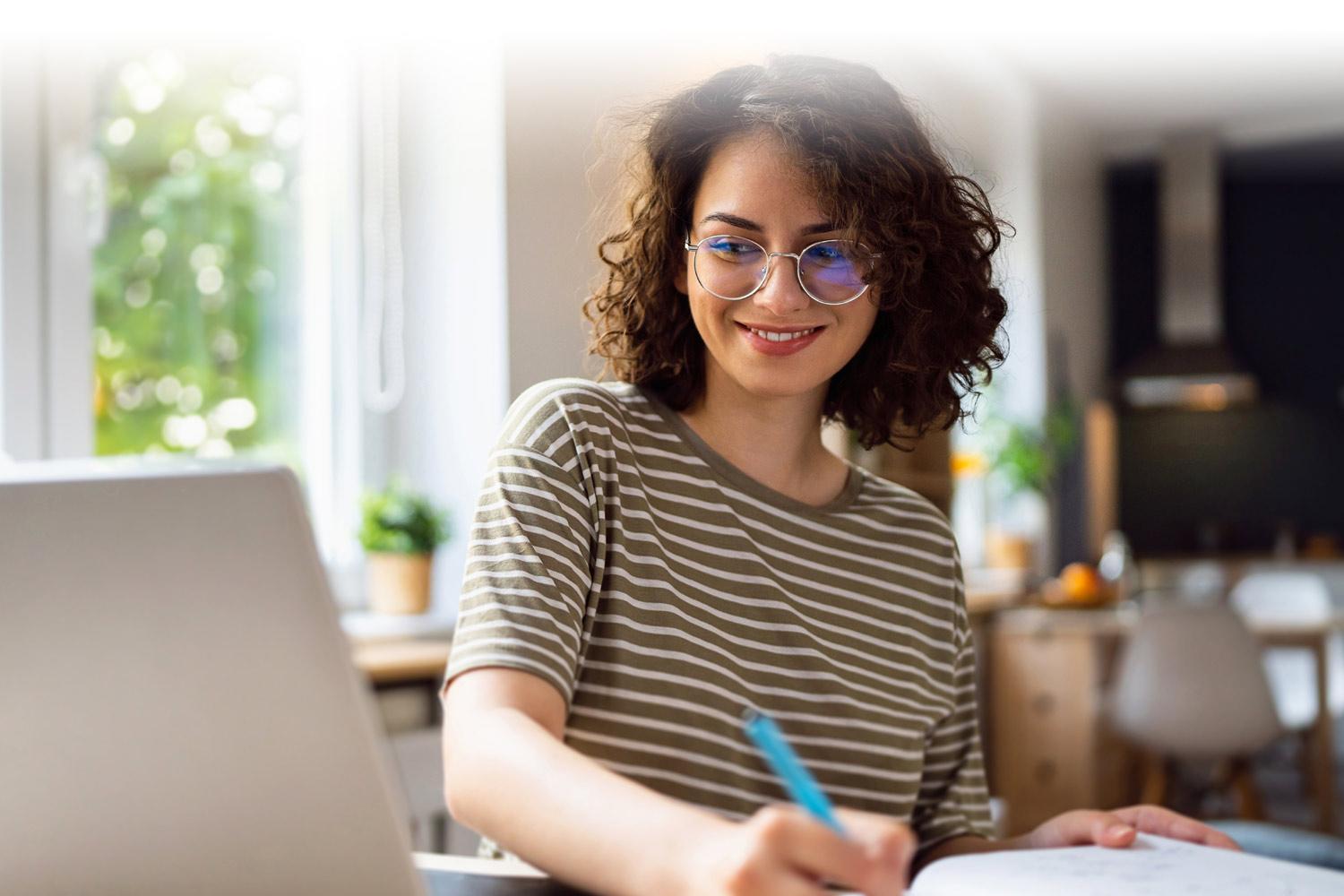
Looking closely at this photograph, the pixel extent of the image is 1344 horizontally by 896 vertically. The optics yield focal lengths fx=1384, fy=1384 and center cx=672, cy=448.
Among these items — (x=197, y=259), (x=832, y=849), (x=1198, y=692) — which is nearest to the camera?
(x=832, y=849)

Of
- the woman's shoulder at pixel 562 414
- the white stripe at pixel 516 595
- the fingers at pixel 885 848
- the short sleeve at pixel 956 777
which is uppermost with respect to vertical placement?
the woman's shoulder at pixel 562 414

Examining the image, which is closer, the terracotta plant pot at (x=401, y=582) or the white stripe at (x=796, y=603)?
the white stripe at (x=796, y=603)

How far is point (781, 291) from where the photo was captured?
1.00 m

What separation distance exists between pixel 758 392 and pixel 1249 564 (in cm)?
685

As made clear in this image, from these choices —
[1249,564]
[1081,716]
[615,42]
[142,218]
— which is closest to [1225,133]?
[1249,564]

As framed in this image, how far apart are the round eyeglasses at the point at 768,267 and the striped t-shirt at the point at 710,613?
0.13 metres

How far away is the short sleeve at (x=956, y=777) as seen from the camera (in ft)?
3.76

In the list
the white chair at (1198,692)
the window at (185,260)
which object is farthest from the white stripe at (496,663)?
the white chair at (1198,692)

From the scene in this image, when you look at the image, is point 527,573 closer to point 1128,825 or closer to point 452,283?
point 1128,825

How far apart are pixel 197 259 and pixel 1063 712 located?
290 cm

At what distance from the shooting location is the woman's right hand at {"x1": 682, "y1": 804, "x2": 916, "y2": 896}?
0.50 meters

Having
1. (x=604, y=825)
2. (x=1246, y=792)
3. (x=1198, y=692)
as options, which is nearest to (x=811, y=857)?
(x=604, y=825)

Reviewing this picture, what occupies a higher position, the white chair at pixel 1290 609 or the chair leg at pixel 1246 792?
the white chair at pixel 1290 609

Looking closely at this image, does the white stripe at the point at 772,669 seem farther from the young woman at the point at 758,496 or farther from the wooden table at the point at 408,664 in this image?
the wooden table at the point at 408,664
